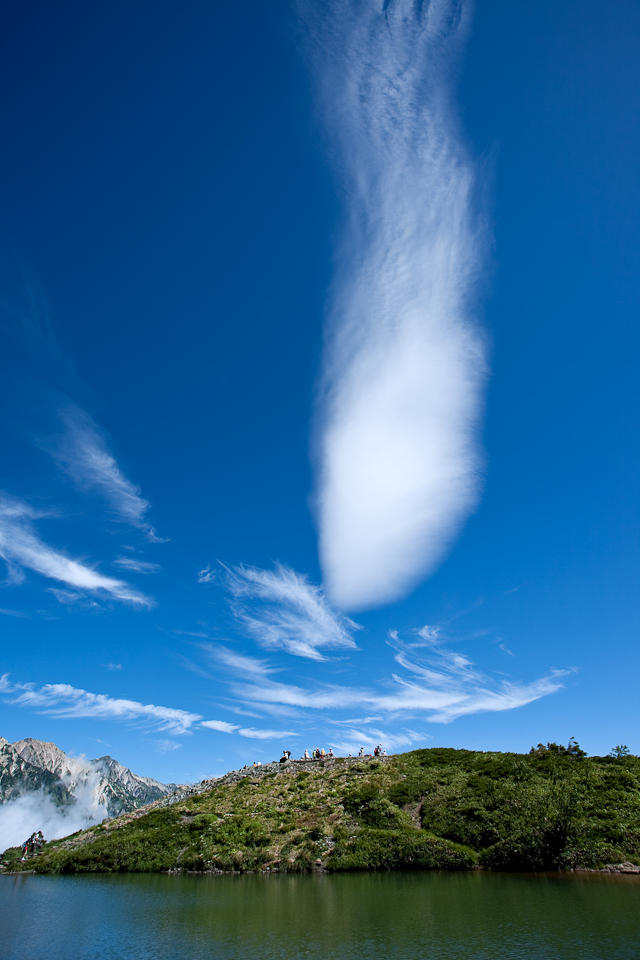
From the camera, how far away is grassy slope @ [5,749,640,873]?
48.6 m

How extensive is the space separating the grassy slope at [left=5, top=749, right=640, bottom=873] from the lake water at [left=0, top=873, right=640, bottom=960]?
617 centimetres

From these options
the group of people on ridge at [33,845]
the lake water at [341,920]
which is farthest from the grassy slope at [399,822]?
the lake water at [341,920]

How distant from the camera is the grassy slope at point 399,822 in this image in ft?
160

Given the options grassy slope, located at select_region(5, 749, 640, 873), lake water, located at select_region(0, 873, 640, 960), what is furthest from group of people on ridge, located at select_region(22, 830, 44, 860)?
lake water, located at select_region(0, 873, 640, 960)

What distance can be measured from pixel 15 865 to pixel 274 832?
40928 millimetres

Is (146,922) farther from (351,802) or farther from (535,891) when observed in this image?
(351,802)

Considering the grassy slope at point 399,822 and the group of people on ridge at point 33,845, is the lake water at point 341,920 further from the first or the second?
the group of people on ridge at point 33,845

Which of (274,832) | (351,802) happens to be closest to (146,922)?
(274,832)

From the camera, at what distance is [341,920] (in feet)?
97.7

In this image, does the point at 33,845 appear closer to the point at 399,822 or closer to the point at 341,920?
the point at 399,822

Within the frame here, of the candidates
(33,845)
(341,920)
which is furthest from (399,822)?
(33,845)

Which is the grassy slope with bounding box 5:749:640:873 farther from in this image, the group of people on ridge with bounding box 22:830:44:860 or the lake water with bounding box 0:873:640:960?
the lake water with bounding box 0:873:640:960

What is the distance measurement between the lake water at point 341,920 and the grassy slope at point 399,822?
20.2ft

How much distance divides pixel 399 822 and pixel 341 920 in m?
32.6
